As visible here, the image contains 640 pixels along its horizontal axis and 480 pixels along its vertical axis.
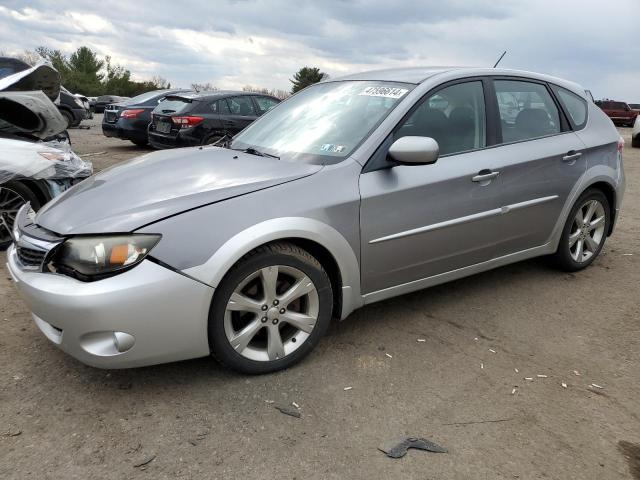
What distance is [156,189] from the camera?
288cm

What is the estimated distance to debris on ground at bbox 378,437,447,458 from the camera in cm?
235

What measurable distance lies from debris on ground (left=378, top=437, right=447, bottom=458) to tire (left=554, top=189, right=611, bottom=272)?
2563mm

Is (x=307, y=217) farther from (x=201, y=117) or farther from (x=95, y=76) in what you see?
(x=95, y=76)

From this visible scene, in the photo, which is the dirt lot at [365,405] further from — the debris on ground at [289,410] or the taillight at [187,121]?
the taillight at [187,121]

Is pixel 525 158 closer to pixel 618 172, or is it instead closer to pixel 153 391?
pixel 618 172

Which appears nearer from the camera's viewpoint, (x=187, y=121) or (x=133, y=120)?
(x=187, y=121)

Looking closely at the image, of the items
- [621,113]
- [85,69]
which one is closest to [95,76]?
[85,69]

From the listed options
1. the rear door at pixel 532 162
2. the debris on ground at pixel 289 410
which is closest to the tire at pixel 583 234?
the rear door at pixel 532 162

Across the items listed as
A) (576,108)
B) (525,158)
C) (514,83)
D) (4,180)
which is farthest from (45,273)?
(576,108)

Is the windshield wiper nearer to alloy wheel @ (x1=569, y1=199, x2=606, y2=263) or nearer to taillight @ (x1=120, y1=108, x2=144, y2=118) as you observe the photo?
alloy wheel @ (x1=569, y1=199, x2=606, y2=263)

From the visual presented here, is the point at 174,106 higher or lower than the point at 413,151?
higher

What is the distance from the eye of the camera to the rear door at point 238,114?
33.6 feet

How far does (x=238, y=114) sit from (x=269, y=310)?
8.16 meters

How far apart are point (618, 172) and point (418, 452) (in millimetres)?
3389
